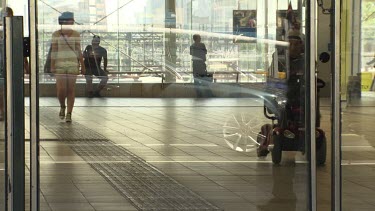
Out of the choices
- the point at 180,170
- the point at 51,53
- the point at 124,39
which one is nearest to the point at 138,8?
the point at 124,39

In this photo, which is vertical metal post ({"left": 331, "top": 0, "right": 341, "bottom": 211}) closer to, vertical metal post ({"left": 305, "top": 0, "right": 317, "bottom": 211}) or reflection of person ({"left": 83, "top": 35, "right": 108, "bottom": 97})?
vertical metal post ({"left": 305, "top": 0, "right": 317, "bottom": 211})

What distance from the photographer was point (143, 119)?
6.27m

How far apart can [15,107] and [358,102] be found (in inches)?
105

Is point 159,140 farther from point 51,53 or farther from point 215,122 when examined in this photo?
point 51,53

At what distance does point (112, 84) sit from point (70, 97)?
1.07 feet

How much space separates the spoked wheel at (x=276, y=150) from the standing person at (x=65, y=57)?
163 centimetres

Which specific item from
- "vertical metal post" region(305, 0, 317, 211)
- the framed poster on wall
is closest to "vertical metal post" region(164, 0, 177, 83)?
the framed poster on wall

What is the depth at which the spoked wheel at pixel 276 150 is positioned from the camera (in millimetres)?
Answer: 6426

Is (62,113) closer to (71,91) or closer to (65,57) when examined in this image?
(71,91)

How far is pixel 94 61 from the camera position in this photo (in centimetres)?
588

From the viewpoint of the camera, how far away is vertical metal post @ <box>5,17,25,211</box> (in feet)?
16.0

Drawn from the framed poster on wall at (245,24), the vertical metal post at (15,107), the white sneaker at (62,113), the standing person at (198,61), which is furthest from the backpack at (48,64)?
the framed poster on wall at (245,24)

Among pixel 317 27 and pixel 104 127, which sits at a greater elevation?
pixel 317 27

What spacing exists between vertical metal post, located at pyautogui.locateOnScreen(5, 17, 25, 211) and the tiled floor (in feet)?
3.48
